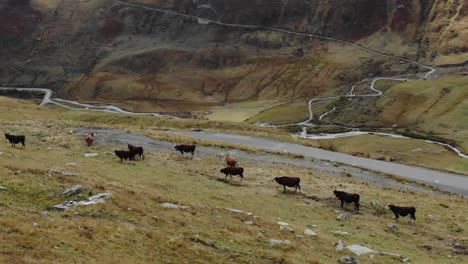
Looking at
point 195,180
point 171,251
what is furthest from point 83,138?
point 171,251

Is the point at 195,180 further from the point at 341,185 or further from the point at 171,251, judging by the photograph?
the point at 171,251

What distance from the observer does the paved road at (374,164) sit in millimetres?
63156

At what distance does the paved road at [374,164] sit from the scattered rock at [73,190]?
4191 cm

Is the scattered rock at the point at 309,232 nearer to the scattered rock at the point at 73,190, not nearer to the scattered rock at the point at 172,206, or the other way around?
the scattered rock at the point at 172,206

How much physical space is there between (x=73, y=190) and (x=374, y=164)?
49645 mm

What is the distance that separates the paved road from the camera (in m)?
63.2

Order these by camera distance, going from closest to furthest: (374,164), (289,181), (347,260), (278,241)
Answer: (347,260)
(278,241)
(289,181)
(374,164)

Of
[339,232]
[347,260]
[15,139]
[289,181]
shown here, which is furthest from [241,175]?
[15,139]

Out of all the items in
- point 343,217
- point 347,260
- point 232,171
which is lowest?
point 343,217

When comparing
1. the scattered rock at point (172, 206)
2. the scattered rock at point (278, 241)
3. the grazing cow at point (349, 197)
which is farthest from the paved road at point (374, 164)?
the scattered rock at point (278, 241)

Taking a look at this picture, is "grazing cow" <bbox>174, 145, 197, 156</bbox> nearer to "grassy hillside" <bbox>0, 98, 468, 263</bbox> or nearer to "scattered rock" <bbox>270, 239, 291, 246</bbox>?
"grassy hillside" <bbox>0, 98, 468, 263</bbox>

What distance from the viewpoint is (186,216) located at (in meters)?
28.6

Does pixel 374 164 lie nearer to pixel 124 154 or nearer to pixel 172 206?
pixel 124 154

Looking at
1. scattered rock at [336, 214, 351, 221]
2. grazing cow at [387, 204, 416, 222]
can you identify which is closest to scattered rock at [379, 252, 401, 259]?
scattered rock at [336, 214, 351, 221]
